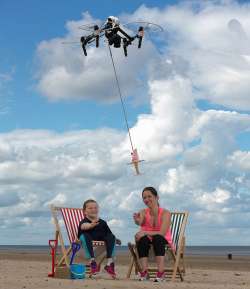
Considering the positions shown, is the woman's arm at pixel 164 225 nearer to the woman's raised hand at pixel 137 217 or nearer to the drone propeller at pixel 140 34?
the woman's raised hand at pixel 137 217

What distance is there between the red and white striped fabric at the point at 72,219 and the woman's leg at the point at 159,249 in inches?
64.3

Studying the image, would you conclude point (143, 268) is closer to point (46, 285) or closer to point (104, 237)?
point (104, 237)


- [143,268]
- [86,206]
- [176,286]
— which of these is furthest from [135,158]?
[176,286]

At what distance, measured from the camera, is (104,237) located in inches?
346

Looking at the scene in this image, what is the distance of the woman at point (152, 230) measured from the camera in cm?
830

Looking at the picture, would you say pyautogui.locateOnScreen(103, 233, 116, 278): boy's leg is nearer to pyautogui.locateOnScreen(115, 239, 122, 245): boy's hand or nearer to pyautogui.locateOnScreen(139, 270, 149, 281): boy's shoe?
pyautogui.locateOnScreen(115, 239, 122, 245): boy's hand

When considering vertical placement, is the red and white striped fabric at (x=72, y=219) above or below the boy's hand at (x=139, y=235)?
above

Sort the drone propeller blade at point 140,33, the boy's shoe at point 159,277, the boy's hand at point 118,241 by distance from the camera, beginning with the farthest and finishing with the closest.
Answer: the drone propeller blade at point 140,33 → the boy's hand at point 118,241 → the boy's shoe at point 159,277

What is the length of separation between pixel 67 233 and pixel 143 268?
1.56 meters

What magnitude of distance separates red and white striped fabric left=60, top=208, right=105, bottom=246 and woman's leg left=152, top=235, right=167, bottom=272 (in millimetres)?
1633

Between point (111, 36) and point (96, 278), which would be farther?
point (111, 36)

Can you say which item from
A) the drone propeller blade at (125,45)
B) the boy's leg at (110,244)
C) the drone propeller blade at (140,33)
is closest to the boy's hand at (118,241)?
the boy's leg at (110,244)

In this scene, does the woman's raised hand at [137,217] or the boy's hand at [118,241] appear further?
the boy's hand at [118,241]

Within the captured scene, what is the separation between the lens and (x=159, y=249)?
8297mm
